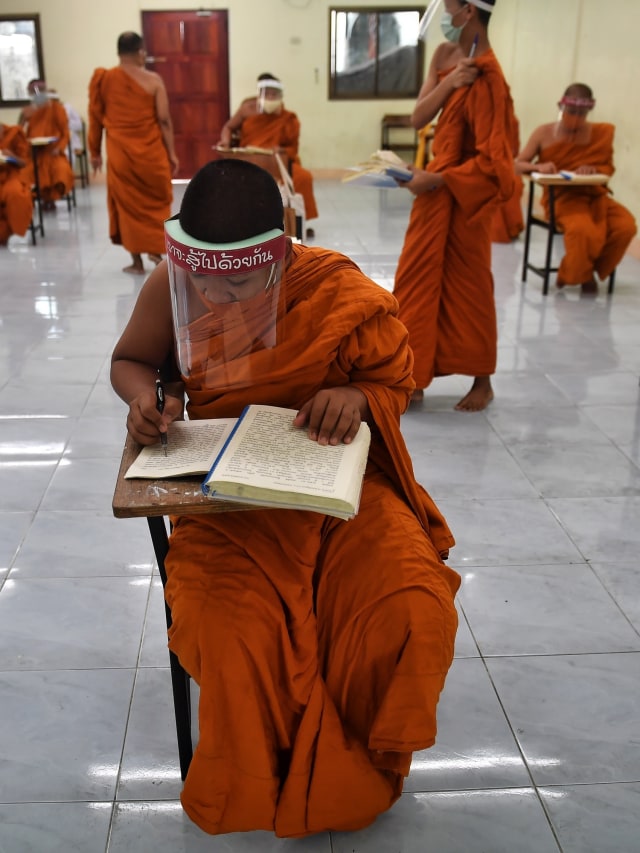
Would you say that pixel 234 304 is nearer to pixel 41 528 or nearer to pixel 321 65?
pixel 41 528

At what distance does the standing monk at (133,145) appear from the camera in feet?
20.3

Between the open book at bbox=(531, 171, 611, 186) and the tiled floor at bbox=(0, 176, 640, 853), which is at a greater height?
the open book at bbox=(531, 171, 611, 186)

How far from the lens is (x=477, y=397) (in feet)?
12.4

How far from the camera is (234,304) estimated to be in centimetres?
155

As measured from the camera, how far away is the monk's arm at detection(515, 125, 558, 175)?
5863mm

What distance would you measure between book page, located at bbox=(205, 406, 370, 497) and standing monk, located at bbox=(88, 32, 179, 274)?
500cm

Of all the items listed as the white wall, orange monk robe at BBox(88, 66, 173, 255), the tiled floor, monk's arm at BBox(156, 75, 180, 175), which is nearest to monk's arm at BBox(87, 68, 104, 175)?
orange monk robe at BBox(88, 66, 173, 255)

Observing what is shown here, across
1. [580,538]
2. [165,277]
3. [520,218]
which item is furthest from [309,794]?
[520,218]

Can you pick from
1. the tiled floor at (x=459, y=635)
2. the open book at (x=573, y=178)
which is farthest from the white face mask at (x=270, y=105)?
the tiled floor at (x=459, y=635)

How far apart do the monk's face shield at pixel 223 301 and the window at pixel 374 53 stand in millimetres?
11020

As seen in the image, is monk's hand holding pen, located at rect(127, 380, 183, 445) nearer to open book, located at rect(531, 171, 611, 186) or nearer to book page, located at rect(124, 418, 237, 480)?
book page, located at rect(124, 418, 237, 480)

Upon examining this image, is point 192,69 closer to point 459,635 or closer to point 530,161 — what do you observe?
point 530,161

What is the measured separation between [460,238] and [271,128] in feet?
14.8

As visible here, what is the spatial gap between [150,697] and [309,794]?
0.60 meters
